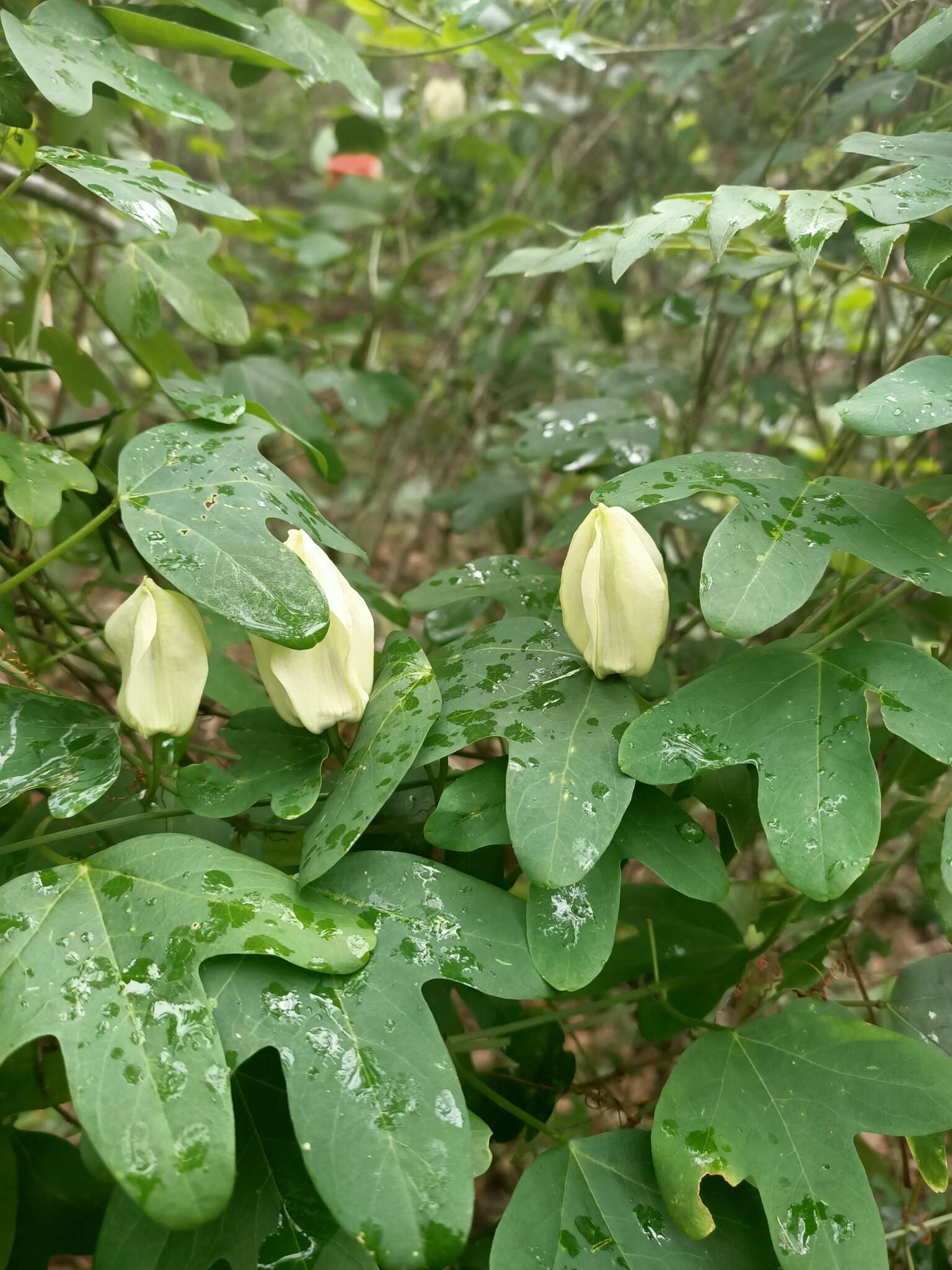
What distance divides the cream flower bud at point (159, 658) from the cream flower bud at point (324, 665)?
48 mm

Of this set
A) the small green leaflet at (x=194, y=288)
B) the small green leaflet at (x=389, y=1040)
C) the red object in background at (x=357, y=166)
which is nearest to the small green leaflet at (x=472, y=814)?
the small green leaflet at (x=389, y=1040)

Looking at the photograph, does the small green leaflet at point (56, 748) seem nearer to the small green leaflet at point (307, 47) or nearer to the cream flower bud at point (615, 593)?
the cream flower bud at point (615, 593)

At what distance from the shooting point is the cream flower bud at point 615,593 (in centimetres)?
65

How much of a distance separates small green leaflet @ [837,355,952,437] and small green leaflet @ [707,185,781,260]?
16cm

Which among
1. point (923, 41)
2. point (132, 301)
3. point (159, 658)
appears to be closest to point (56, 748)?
point (159, 658)

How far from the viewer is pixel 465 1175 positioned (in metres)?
0.49

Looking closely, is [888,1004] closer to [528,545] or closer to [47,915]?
[47,915]

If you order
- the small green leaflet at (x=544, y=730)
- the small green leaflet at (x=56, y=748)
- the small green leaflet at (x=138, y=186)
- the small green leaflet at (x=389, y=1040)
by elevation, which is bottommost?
the small green leaflet at (x=389, y=1040)

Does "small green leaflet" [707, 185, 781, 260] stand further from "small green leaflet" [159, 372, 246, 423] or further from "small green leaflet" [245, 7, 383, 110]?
"small green leaflet" [245, 7, 383, 110]

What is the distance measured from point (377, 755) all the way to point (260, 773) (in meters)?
0.10

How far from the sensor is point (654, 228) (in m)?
0.69

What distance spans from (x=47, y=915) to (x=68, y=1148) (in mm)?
315

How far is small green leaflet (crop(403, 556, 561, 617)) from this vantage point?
824 millimetres

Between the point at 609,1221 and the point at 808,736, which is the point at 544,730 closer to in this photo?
the point at 808,736
